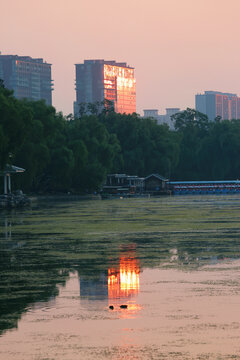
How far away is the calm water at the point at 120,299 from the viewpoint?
11.5 meters

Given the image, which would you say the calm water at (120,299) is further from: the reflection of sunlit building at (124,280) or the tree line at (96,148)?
the tree line at (96,148)

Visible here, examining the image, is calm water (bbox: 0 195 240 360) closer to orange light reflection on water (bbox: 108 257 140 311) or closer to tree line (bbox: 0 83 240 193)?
orange light reflection on water (bbox: 108 257 140 311)

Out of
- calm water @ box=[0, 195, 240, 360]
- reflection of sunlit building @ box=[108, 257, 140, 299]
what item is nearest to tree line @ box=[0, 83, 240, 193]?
calm water @ box=[0, 195, 240, 360]

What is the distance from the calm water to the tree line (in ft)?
163

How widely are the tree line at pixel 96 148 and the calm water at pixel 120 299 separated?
49821 millimetres

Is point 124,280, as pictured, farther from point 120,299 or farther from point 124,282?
point 120,299

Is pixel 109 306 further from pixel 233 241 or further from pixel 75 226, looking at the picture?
pixel 75 226

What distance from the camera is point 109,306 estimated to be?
48.7ft

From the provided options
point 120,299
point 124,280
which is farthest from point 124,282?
point 120,299

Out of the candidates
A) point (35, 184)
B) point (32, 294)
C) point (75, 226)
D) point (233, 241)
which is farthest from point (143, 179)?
point (32, 294)

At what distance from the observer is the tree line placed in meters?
86.5

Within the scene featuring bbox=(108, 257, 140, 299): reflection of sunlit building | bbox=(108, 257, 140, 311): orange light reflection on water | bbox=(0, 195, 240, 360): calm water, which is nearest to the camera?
bbox=(0, 195, 240, 360): calm water

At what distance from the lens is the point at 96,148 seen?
131 metres

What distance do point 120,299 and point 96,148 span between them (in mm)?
115560
